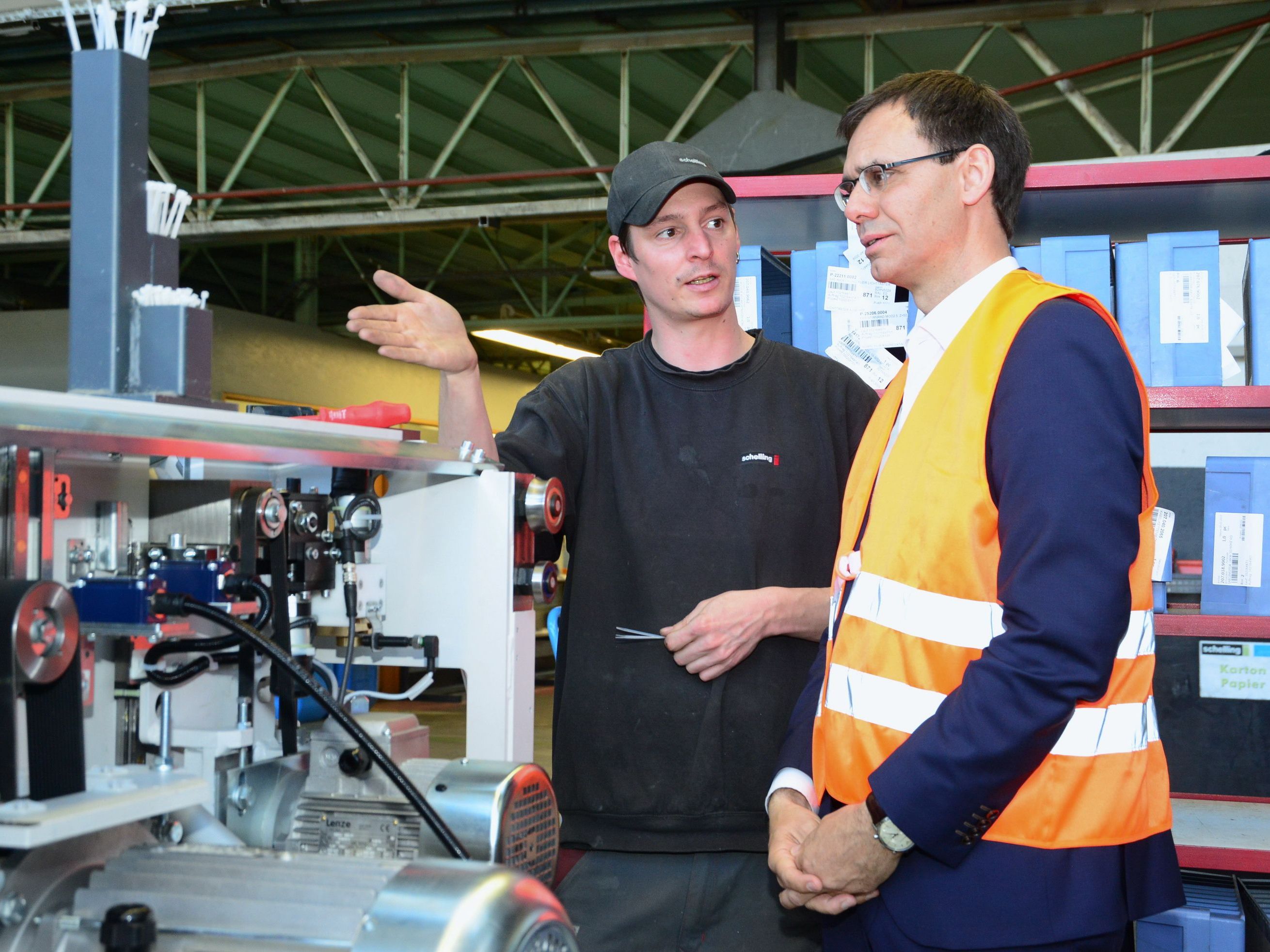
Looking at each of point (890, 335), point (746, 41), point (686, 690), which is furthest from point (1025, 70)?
point (686, 690)

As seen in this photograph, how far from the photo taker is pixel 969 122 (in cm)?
130

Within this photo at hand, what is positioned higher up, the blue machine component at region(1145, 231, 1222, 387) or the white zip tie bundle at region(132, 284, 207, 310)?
the blue machine component at region(1145, 231, 1222, 387)

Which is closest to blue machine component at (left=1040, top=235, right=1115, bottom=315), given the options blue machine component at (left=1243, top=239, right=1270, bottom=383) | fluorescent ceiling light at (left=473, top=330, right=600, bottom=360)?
blue machine component at (left=1243, top=239, right=1270, bottom=383)

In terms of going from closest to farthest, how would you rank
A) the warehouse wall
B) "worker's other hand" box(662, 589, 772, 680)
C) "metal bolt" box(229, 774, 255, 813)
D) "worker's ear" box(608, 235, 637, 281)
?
1. "metal bolt" box(229, 774, 255, 813)
2. "worker's other hand" box(662, 589, 772, 680)
3. "worker's ear" box(608, 235, 637, 281)
4. the warehouse wall

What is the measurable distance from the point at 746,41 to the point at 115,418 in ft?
14.6

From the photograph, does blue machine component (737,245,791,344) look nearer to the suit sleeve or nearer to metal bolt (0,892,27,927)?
the suit sleeve

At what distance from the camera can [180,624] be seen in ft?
3.03

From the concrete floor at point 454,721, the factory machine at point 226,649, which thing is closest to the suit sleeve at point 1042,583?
the factory machine at point 226,649

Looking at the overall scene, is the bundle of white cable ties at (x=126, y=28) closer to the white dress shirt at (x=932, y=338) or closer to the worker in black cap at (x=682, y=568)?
the worker in black cap at (x=682, y=568)

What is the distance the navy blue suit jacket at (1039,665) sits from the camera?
1074 millimetres

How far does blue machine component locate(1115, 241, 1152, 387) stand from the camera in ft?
6.95

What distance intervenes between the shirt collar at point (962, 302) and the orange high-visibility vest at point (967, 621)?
1.3 inches

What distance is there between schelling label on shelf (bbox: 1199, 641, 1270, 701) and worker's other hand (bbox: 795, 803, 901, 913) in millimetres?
1424

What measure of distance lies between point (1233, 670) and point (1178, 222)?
0.90 metres
